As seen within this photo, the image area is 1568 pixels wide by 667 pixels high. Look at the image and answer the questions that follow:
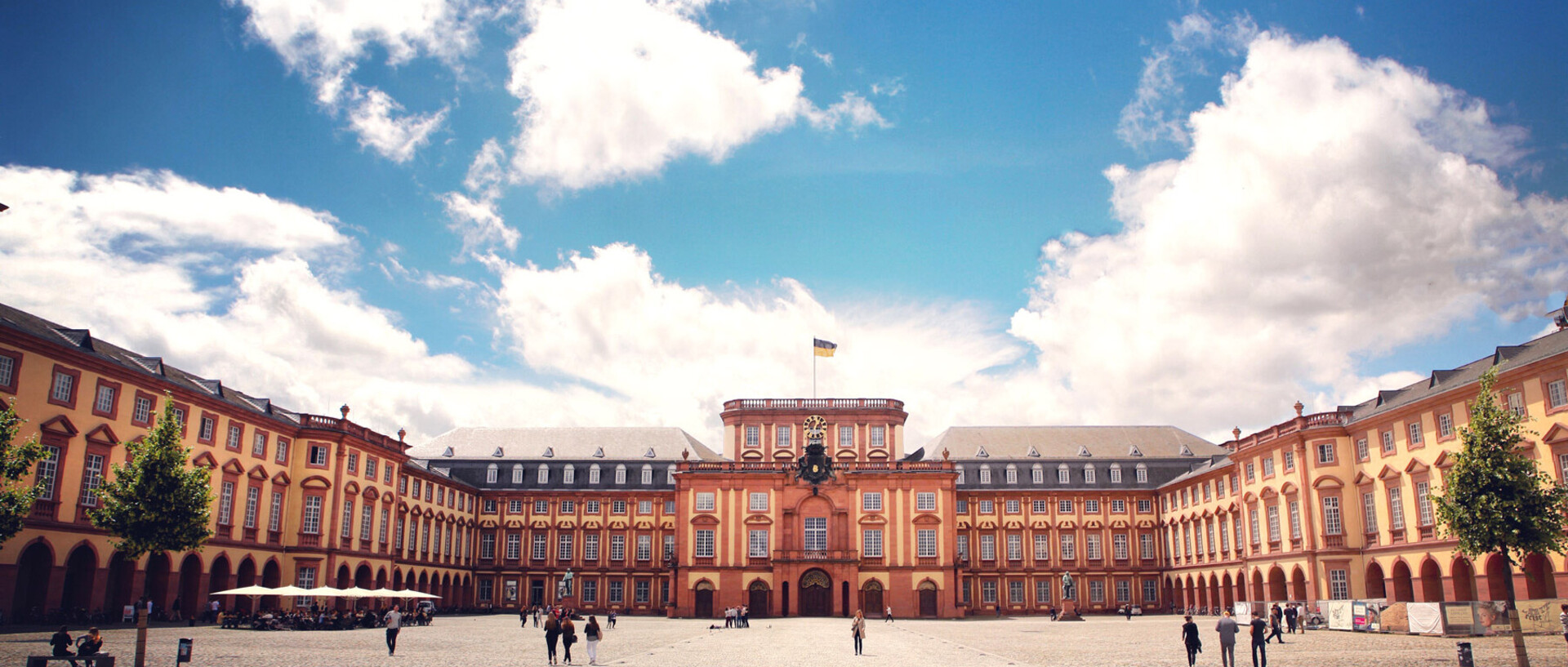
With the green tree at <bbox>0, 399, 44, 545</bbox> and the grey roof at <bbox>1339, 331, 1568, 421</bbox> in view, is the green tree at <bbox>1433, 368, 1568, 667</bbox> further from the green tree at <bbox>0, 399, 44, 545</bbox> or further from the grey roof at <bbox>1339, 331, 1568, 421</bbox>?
the green tree at <bbox>0, 399, 44, 545</bbox>

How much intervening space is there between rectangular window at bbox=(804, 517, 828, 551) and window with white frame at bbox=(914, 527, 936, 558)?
655 centimetres

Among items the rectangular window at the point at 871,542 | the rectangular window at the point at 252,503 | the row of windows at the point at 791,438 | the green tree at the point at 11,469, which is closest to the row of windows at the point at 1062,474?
the row of windows at the point at 791,438

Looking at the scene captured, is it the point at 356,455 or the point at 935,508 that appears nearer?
the point at 356,455

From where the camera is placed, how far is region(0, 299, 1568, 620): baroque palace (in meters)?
43.2

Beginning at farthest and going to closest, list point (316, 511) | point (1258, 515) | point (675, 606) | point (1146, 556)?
point (1146, 556) < point (675, 606) < point (1258, 515) < point (316, 511)

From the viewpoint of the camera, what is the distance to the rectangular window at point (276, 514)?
2178 inches

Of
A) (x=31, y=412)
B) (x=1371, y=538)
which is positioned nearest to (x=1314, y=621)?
(x=1371, y=538)

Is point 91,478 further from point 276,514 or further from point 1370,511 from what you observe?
point 1370,511

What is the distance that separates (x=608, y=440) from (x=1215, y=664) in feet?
220

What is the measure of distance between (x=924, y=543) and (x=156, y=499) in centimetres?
4964

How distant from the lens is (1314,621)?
49.1 metres

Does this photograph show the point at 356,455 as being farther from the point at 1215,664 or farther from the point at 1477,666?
the point at 1477,666

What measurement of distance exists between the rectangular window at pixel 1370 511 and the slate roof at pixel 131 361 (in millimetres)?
59103

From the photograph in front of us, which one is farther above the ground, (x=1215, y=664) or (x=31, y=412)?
(x=31, y=412)
